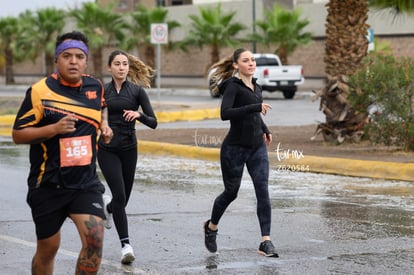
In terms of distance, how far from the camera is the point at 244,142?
363 inches

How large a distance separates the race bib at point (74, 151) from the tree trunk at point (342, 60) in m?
12.8

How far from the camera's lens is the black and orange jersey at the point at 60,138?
6.43 meters

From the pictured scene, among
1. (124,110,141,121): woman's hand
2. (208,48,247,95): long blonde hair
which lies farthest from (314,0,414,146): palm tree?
(124,110,141,121): woman's hand

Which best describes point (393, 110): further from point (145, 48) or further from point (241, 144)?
point (145, 48)

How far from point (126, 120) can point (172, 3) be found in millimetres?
60071

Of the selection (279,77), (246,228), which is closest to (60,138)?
(246,228)

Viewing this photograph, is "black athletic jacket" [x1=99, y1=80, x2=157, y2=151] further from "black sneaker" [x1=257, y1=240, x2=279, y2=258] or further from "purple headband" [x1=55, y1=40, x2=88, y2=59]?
"purple headband" [x1=55, y1=40, x2=88, y2=59]

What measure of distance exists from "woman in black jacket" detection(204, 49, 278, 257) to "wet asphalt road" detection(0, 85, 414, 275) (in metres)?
0.42

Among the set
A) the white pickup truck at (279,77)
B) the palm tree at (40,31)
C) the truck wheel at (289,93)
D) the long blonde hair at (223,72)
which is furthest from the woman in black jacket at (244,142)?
the palm tree at (40,31)

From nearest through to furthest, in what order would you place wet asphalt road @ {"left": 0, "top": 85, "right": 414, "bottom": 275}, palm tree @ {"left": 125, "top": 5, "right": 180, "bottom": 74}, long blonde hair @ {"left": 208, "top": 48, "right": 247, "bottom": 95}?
1. wet asphalt road @ {"left": 0, "top": 85, "right": 414, "bottom": 275}
2. long blonde hair @ {"left": 208, "top": 48, "right": 247, "bottom": 95}
3. palm tree @ {"left": 125, "top": 5, "right": 180, "bottom": 74}

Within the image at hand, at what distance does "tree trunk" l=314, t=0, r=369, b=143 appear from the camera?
1892cm

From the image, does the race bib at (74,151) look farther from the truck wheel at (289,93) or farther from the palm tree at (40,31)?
the palm tree at (40,31)

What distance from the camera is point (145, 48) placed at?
5244cm

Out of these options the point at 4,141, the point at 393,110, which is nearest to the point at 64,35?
the point at 393,110
